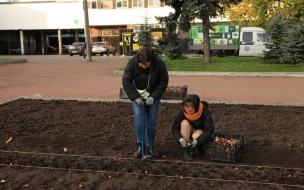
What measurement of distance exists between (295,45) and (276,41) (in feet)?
6.08

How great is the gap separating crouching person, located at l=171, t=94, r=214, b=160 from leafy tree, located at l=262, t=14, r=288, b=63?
1555 centimetres

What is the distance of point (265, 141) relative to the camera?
5.83 metres

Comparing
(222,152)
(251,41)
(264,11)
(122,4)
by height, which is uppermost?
(122,4)

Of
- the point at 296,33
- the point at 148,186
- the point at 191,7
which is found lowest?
the point at 148,186

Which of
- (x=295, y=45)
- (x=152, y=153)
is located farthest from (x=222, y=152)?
(x=295, y=45)

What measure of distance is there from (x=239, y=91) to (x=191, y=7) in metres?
7.67

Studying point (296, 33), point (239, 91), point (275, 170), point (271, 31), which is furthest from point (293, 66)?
point (275, 170)

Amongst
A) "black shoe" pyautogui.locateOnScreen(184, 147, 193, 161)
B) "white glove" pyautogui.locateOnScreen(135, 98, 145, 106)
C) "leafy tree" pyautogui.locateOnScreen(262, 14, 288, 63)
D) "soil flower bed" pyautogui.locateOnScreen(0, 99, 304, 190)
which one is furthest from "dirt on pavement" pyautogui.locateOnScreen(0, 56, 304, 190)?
"leafy tree" pyautogui.locateOnScreen(262, 14, 288, 63)

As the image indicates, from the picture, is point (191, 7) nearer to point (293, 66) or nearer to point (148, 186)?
point (293, 66)

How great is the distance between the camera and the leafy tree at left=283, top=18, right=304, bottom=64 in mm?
17844

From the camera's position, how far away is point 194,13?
18016 millimetres

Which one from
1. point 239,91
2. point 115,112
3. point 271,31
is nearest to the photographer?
point 115,112

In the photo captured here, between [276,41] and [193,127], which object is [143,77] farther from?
[276,41]

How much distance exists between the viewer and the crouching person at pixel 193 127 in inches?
190
